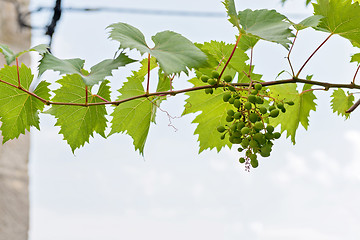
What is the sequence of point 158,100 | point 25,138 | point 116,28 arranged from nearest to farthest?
point 116,28 → point 158,100 → point 25,138

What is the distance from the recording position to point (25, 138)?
185 cm

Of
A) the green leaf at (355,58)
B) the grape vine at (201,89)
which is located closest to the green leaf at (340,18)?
the grape vine at (201,89)

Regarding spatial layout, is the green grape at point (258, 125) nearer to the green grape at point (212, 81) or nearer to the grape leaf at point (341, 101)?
the green grape at point (212, 81)

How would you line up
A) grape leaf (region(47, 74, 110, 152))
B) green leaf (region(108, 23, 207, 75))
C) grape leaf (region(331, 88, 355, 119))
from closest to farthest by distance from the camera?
green leaf (region(108, 23, 207, 75))
grape leaf (region(47, 74, 110, 152))
grape leaf (region(331, 88, 355, 119))

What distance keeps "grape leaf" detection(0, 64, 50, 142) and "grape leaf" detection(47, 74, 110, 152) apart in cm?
1

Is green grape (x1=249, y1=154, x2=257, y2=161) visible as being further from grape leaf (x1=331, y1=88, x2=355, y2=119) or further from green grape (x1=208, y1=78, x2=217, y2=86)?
grape leaf (x1=331, y1=88, x2=355, y2=119)

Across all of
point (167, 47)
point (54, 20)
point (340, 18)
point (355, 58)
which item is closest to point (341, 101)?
point (355, 58)

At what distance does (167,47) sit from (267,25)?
0.08m

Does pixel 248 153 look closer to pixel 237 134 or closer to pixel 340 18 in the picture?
pixel 237 134

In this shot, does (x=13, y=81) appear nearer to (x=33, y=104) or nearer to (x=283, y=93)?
(x=33, y=104)

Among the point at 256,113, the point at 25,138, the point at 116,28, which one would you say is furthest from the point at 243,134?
the point at 25,138

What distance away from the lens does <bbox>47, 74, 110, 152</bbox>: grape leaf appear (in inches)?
15.6

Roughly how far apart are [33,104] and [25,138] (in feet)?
5.04

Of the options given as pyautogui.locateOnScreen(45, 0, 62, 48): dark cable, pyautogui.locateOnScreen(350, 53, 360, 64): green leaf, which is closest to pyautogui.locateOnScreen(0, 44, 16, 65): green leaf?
pyautogui.locateOnScreen(350, 53, 360, 64): green leaf
